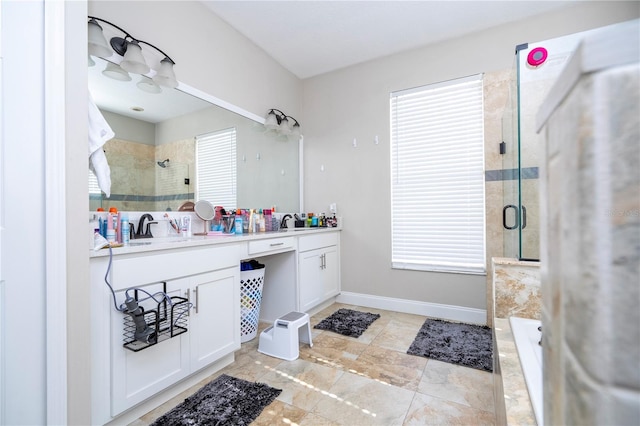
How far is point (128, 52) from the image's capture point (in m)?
1.81

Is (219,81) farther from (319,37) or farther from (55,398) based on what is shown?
(55,398)

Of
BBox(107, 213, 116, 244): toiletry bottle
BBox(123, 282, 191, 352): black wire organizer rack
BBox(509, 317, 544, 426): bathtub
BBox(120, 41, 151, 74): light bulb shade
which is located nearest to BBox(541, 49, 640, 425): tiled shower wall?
BBox(509, 317, 544, 426): bathtub

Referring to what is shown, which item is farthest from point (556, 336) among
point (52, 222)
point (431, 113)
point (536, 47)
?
point (431, 113)

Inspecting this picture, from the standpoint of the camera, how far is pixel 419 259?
9.78 ft

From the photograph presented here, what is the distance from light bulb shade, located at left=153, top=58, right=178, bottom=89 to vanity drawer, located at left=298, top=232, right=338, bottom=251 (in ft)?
5.28

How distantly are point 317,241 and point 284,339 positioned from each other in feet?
3.57

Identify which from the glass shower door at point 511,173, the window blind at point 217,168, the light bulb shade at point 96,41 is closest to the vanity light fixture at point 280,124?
the window blind at point 217,168

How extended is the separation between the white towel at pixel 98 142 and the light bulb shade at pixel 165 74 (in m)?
0.66

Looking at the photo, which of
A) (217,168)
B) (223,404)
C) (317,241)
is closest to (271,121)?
(217,168)

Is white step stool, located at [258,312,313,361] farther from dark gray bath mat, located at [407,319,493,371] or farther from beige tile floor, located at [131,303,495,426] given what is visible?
dark gray bath mat, located at [407,319,493,371]

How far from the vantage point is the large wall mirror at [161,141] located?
70.3 inches

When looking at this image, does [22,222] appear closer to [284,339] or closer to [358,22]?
[284,339]

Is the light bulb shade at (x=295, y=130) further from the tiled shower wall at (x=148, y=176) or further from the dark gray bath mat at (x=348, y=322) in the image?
the dark gray bath mat at (x=348, y=322)

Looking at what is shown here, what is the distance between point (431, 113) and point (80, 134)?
2.81 m
